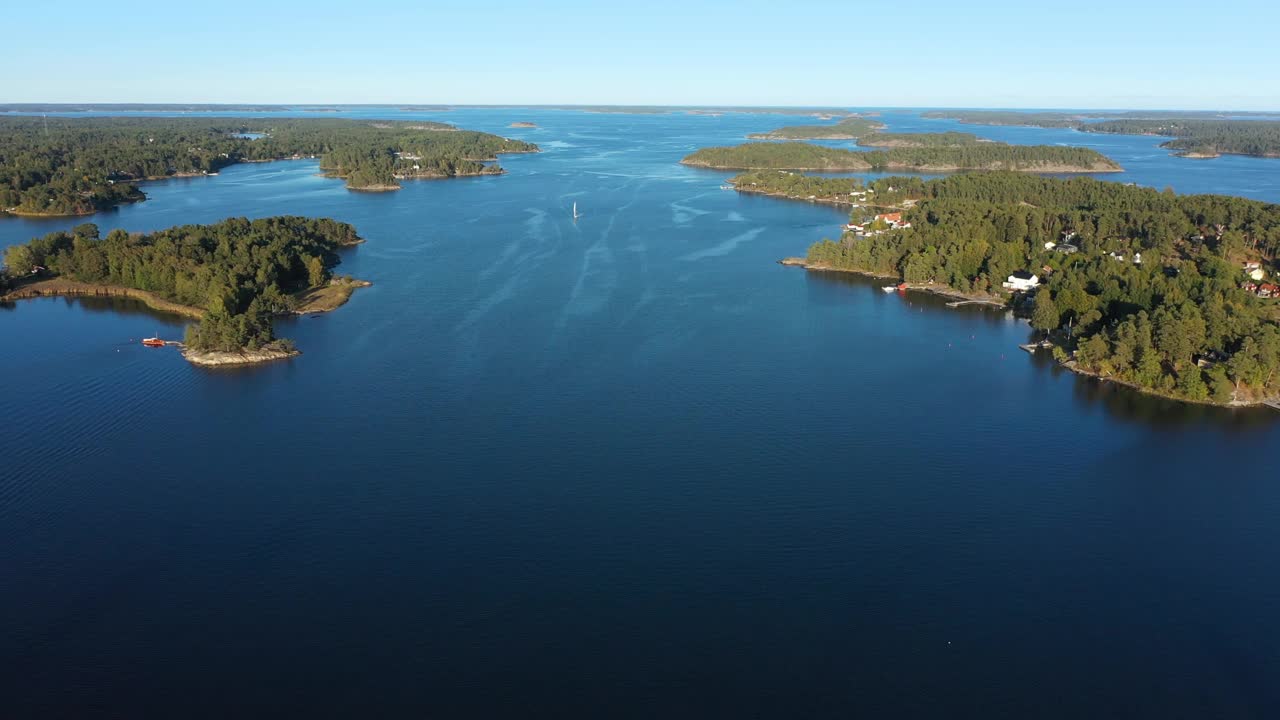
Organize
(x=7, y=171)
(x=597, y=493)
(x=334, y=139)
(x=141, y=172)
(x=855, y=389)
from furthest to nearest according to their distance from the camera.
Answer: (x=334, y=139) → (x=141, y=172) → (x=7, y=171) → (x=855, y=389) → (x=597, y=493)

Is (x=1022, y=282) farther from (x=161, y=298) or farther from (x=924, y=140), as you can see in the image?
(x=924, y=140)

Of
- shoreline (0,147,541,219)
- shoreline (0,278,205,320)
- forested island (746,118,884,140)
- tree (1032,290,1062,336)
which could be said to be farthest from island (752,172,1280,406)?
forested island (746,118,884,140)

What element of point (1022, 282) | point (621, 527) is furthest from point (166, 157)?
point (621, 527)

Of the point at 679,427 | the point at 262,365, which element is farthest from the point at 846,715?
the point at 262,365

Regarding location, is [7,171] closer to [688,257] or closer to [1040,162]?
[688,257]

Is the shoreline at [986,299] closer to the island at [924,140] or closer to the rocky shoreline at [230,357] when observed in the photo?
the rocky shoreline at [230,357]

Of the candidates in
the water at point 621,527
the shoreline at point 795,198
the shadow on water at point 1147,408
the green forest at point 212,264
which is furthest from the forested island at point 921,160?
the shadow on water at point 1147,408
